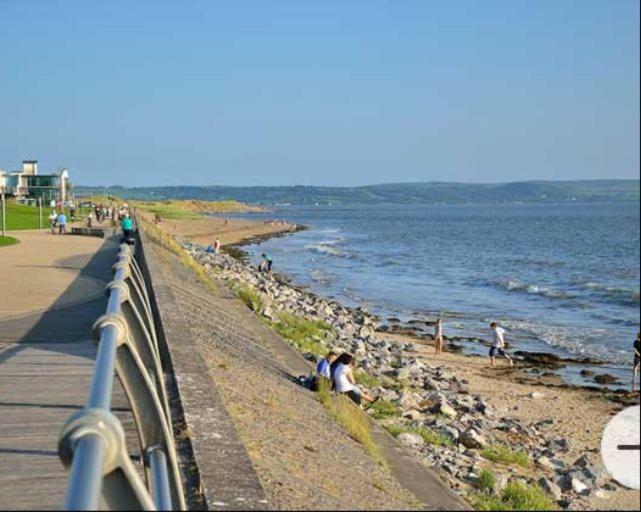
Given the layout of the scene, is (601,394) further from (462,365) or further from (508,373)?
(462,365)

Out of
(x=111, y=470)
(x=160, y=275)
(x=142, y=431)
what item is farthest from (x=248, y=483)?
(x=160, y=275)

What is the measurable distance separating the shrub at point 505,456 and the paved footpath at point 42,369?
16.3 feet

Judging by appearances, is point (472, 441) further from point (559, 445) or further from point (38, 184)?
point (38, 184)

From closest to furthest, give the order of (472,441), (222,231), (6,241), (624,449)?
1. (624,449)
2. (472,441)
3. (6,241)
4. (222,231)

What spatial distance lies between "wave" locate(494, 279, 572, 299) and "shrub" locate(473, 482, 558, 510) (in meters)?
28.9

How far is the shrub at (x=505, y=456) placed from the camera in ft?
34.2

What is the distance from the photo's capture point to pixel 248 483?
13.5 feet

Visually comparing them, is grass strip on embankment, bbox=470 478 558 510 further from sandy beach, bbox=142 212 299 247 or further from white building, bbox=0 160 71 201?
white building, bbox=0 160 71 201

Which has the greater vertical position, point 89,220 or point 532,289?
point 89,220

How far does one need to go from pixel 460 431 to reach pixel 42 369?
229 inches

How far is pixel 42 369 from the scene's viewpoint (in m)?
8.39

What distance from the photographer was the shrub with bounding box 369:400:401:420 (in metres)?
11.8

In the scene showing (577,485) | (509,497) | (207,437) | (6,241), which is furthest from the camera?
(6,241)

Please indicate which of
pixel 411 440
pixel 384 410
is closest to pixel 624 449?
pixel 411 440
